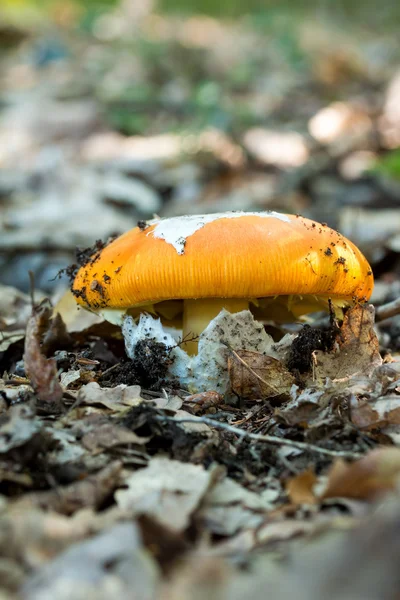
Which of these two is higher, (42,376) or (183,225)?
(183,225)

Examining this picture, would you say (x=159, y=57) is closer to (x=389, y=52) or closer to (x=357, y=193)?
(x=357, y=193)

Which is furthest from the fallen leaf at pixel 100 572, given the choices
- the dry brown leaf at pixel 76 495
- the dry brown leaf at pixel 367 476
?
the dry brown leaf at pixel 367 476

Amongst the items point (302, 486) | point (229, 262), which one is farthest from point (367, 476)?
point (229, 262)

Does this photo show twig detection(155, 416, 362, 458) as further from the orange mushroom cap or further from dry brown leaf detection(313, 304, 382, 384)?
dry brown leaf detection(313, 304, 382, 384)

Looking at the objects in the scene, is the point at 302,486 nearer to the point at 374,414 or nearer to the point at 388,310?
the point at 374,414

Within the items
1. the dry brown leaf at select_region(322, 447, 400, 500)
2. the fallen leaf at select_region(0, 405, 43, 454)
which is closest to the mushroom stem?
the fallen leaf at select_region(0, 405, 43, 454)

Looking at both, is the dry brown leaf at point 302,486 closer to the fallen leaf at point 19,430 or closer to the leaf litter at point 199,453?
the leaf litter at point 199,453

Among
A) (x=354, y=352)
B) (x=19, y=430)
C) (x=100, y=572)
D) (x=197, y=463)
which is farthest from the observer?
(x=354, y=352)
